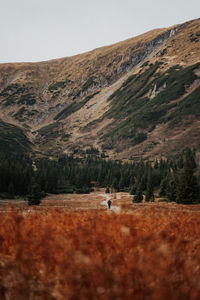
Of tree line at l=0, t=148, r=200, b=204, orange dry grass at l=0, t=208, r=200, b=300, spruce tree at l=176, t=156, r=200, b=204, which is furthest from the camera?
tree line at l=0, t=148, r=200, b=204

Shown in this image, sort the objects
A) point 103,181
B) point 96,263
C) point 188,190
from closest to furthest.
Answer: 1. point 96,263
2. point 188,190
3. point 103,181

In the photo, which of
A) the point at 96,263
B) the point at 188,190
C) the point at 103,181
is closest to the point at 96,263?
the point at 96,263

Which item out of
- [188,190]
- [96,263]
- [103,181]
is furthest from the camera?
[103,181]

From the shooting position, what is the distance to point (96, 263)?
2918mm

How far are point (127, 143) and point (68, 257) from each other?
605 ft

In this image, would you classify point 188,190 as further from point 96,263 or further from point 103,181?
point 103,181

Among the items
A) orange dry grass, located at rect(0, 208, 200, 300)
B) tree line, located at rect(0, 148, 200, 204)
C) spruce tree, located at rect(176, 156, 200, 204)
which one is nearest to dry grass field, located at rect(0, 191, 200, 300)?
orange dry grass, located at rect(0, 208, 200, 300)

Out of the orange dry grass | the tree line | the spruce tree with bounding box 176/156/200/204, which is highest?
the orange dry grass

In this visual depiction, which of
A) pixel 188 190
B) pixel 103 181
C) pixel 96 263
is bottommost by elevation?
pixel 103 181

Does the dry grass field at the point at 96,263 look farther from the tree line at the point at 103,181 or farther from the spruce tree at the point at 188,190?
the tree line at the point at 103,181

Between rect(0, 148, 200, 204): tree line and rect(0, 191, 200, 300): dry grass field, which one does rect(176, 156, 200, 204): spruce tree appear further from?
rect(0, 191, 200, 300): dry grass field

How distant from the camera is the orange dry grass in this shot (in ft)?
8.57

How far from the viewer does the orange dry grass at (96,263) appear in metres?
2.61

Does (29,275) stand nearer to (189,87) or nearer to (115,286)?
(115,286)
